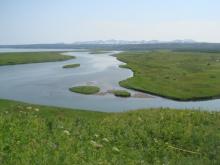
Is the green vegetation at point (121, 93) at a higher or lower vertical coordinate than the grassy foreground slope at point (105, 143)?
lower

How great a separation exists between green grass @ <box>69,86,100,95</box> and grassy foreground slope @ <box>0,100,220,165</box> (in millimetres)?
38393

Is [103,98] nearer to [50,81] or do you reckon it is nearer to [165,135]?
[50,81]

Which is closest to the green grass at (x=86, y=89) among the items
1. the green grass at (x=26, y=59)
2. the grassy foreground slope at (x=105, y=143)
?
the grassy foreground slope at (x=105, y=143)

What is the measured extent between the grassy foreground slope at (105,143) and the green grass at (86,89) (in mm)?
38393

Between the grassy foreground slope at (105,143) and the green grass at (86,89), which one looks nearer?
the grassy foreground slope at (105,143)

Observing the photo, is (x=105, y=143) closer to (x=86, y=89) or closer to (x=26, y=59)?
(x=86, y=89)

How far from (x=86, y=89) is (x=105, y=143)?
148 feet

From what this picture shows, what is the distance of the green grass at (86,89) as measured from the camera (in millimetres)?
56406

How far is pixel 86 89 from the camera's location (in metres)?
58.2

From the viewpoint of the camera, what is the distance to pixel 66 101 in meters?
49.0

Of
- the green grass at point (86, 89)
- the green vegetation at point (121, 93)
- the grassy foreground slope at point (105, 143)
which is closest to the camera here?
the grassy foreground slope at point (105, 143)

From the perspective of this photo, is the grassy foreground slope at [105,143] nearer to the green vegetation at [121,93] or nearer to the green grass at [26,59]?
the green vegetation at [121,93]

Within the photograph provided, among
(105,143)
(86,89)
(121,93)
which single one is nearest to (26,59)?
(86,89)

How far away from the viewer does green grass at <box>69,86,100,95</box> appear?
5641 centimetres
